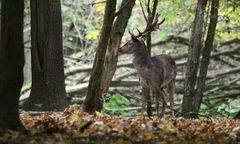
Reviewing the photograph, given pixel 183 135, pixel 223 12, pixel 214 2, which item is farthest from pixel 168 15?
pixel 183 135

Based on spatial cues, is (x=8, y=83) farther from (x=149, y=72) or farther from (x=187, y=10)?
(x=187, y=10)

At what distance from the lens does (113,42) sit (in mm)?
10734

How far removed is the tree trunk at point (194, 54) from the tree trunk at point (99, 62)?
9.02ft

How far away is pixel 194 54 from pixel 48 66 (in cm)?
316

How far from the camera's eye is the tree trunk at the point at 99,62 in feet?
28.0

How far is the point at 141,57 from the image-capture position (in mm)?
11469

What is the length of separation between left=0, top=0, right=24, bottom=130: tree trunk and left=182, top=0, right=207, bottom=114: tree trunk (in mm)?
5835

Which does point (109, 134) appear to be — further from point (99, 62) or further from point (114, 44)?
point (114, 44)

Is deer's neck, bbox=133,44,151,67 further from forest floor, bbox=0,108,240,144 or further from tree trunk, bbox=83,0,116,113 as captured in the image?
forest floor, bbox=0,108,240,144

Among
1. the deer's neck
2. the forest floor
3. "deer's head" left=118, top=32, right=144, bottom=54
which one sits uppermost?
"deer's head" left=118, top=32, right=144, bottom=54

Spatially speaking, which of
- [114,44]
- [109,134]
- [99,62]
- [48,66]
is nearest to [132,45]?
[114,44]

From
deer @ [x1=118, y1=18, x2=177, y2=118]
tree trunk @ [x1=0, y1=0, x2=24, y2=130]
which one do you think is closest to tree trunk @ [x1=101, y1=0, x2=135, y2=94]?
deer @ [x1=118, y1=18, x2=177, y2=118]

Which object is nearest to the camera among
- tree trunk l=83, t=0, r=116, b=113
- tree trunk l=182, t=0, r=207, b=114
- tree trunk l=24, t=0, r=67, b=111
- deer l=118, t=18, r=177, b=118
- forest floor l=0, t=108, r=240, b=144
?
forest floor l=0, t=108, r=240, b=144

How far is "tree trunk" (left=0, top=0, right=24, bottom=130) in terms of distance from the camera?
5832 mm
